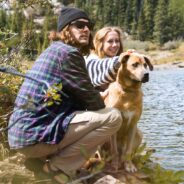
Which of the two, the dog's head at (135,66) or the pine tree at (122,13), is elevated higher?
the dog's head at (135,66)

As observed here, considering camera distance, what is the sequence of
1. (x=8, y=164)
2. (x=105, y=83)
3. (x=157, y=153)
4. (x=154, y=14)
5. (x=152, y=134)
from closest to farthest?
(x=8, y=164) < (x=105, y=83) < (x=157, y=153) < (x=152, y=134) < (x=154, y=14)

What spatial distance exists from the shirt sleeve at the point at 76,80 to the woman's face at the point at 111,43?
48.8 inches

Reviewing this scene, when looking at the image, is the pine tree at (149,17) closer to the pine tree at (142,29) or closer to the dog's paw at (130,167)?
the pine tree at (142,29)

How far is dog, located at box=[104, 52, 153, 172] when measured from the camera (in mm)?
5244

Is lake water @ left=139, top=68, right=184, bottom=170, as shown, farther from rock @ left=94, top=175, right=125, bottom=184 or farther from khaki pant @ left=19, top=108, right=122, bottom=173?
khaki pant @ left=19, top=108, right=122, bottom=173

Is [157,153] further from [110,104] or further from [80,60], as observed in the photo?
[80,60]

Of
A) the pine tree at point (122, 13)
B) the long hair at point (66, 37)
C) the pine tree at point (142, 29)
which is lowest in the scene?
the pine tree at point (142, 29)

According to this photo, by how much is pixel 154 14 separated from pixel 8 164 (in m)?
110


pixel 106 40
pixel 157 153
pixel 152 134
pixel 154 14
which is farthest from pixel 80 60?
pixel 154 14

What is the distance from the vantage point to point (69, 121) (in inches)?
180

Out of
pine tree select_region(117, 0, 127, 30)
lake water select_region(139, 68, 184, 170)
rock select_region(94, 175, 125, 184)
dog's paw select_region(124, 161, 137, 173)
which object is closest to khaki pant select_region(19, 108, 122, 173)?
rock select_region(94, 175, 125, 184)

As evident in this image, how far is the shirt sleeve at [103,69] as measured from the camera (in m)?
5.29

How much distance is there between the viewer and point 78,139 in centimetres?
468

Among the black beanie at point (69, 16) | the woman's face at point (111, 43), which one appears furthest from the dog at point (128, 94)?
the black beanie at point (69, 16)
